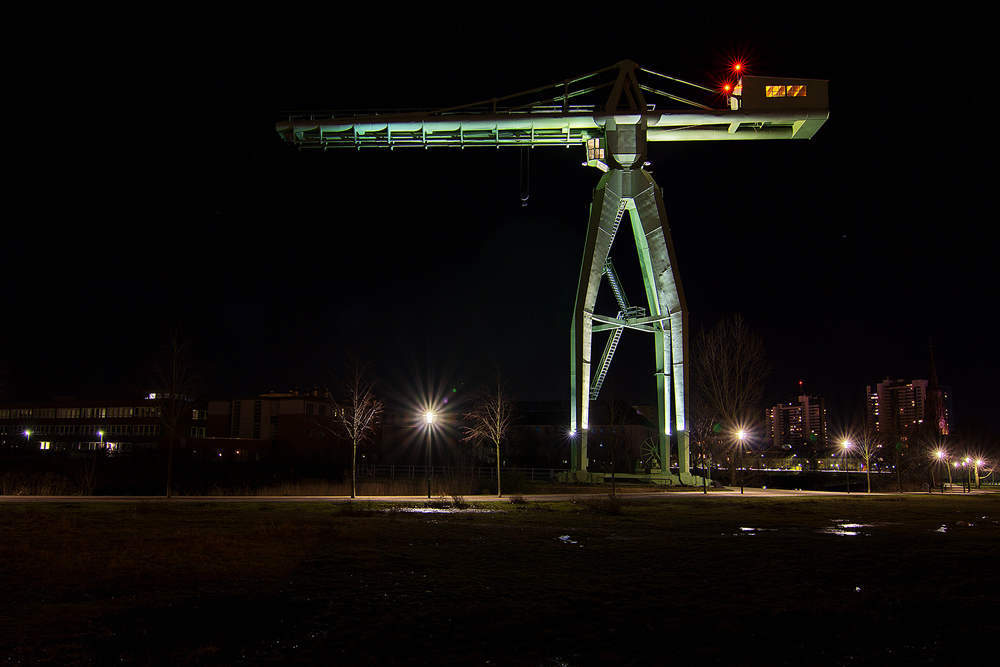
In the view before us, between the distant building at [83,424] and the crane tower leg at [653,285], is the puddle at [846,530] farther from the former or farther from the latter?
the distant building at [83,424]

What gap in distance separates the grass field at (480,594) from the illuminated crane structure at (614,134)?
18.0 m

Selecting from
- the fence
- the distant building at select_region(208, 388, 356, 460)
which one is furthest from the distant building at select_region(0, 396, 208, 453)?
the fence

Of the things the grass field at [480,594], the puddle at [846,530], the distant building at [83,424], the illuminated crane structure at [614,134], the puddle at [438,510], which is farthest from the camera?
the distant building at [83,424]

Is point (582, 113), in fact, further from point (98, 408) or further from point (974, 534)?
point (98, 408)

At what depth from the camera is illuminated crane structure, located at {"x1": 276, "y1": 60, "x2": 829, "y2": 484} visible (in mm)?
30438

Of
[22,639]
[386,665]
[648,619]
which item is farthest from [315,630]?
[648,619]

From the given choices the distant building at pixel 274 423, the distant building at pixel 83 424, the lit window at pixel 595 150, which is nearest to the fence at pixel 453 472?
the lit window at pixel 595 150

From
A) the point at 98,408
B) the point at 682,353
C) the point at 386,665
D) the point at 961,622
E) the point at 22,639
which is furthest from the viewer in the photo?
the point at 98,408

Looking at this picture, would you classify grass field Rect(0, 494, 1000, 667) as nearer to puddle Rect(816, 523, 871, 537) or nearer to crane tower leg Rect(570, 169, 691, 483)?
puddle Rect(816, 523, 871, 537)

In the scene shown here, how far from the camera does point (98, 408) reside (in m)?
65.5

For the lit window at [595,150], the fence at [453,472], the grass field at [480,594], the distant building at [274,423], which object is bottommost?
the fence at [453,472]

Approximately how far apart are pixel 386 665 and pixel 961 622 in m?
6.01

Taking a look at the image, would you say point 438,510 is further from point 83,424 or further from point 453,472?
point 83,424

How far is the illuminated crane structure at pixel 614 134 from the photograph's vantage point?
99.9 feet
